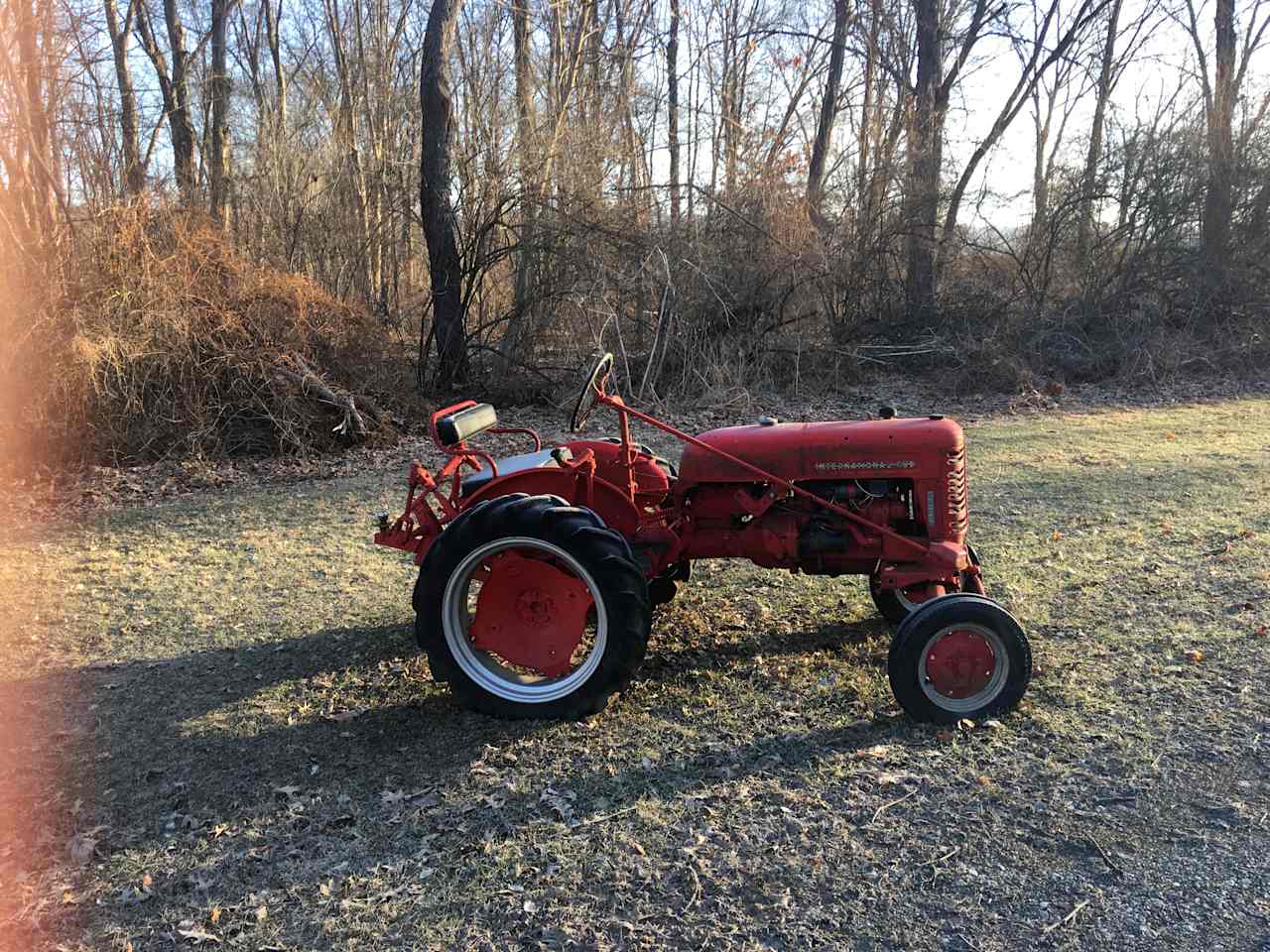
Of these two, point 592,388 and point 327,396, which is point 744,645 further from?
point 327,396

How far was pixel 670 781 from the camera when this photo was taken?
116 inches

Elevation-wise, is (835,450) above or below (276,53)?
below

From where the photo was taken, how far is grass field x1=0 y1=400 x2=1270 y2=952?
2322mm

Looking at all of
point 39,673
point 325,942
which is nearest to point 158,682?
point 39,673

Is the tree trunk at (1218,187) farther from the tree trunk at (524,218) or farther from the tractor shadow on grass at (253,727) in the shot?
the tractor shadow on grass at (253,727)

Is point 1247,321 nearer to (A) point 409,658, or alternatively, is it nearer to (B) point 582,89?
(B) point 582,89

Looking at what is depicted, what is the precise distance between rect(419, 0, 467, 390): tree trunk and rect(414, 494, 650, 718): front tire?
A: 8881 mm

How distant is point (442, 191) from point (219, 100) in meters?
7.83

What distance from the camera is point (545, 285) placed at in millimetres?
11648

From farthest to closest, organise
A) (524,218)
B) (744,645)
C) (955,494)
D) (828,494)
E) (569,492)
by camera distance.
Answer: (524,218) → (744,645) → (569,492) → (828,494) → (955,494)

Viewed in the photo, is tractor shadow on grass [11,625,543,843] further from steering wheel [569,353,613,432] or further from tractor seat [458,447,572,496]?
steering wheel [569,353,613,432]

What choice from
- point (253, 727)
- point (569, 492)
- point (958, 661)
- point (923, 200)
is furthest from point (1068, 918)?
point (923, 200)

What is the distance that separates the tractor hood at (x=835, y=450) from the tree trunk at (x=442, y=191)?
876 centimetres

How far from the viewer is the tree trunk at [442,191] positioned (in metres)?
11.4
